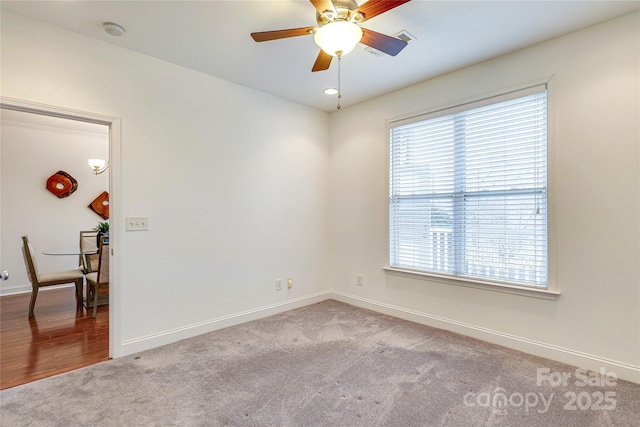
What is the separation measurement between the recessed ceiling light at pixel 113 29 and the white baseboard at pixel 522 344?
12.2 ft

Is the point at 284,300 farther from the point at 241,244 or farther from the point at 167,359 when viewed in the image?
the point at 167,359

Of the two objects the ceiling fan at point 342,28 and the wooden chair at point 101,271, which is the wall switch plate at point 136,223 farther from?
the ceiling fan at point 342,28

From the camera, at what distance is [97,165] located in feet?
16.5

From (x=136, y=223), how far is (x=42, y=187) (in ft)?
12.1

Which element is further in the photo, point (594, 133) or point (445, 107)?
point (445, 107)

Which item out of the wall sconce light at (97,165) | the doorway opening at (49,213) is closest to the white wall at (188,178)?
the doorway opening at (49,213)

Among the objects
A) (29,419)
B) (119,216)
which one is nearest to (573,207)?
(119,216)

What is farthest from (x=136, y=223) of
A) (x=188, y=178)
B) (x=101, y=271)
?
(x=101, y=271)

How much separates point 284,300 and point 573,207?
10.2ft

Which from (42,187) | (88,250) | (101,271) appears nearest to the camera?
(101,271)

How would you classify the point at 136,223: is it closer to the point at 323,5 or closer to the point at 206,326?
the point at 206,326

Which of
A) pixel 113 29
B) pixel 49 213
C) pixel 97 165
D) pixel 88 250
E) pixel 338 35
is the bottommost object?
pixel 88 250

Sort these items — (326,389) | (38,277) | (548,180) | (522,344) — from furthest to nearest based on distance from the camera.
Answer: (38,277), (522,344), (548,180), (326,389)

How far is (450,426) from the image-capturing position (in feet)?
5.84
